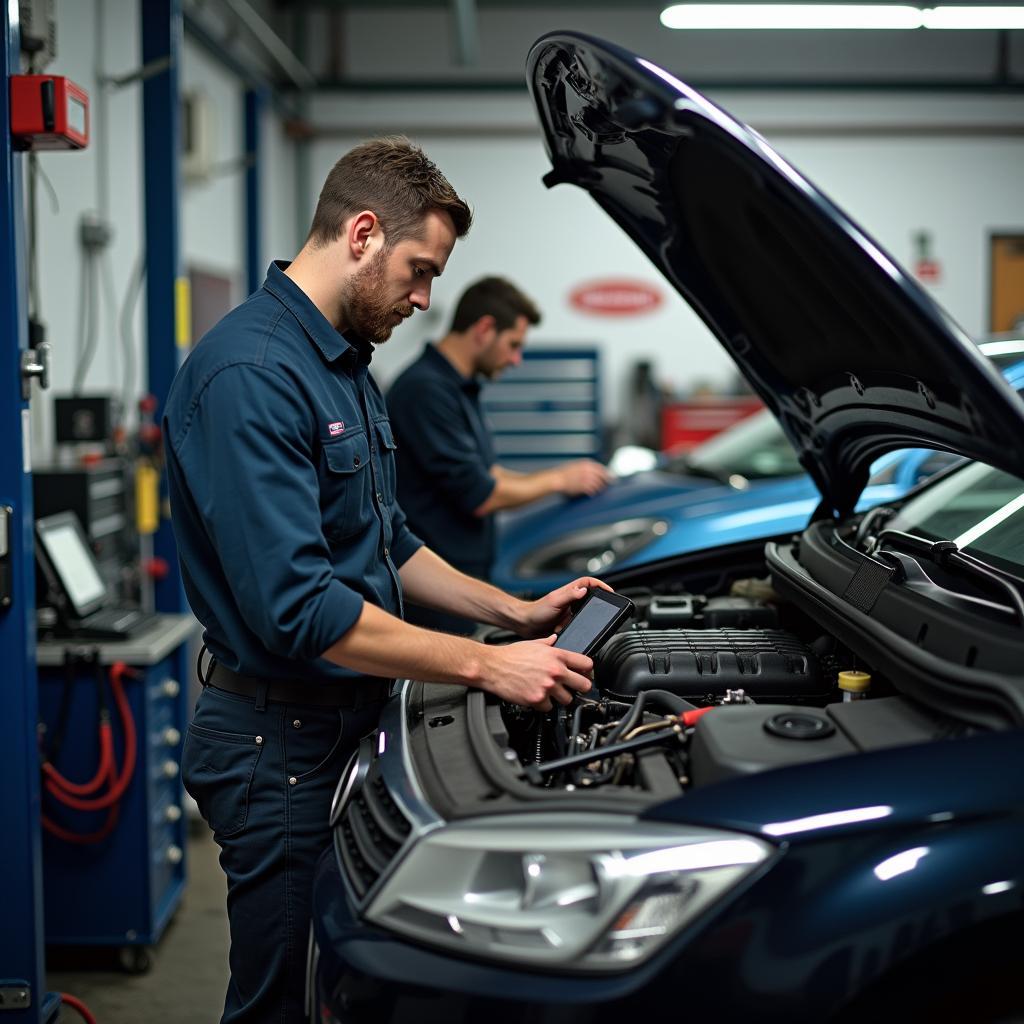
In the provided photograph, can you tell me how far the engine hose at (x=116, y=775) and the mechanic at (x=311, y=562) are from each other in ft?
3.74

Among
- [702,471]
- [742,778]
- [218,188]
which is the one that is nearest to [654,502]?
[702,471]

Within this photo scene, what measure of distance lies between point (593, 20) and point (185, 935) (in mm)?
8021

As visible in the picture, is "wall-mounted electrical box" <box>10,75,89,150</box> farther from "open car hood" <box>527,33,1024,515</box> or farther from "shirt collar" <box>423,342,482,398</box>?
"shirt collar" <box>423,342,482,398</box>

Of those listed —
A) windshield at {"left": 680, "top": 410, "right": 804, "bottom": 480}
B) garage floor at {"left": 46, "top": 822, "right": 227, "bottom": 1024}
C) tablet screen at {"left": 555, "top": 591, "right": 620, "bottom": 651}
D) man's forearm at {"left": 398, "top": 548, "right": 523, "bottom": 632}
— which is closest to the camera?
tablet screen at {"left": 555, "top": 591, "right": 620, "bottom": 651}

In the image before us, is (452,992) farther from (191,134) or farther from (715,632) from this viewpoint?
(191,134)

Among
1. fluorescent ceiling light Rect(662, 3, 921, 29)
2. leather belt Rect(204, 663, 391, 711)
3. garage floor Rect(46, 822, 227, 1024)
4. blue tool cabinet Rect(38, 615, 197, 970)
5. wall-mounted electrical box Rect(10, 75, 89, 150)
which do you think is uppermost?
fluorescent ceiling light Rect(662, 3, 921, 29)

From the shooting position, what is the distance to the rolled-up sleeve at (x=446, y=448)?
138 inches

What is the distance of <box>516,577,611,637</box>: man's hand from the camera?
80.3 inches

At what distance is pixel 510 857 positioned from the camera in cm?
131

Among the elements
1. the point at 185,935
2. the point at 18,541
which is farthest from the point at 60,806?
the point at 18,541

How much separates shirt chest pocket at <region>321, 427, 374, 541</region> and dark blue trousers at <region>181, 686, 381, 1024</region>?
290mm

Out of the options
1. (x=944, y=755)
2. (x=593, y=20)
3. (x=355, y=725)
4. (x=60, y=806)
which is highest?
(x=593, y=20)

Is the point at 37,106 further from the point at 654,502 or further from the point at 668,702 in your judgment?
the point at 654,502

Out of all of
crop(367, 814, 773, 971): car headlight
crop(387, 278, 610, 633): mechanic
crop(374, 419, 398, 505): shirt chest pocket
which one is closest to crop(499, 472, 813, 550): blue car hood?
crop(387, 278, 610, 633): mechanic
